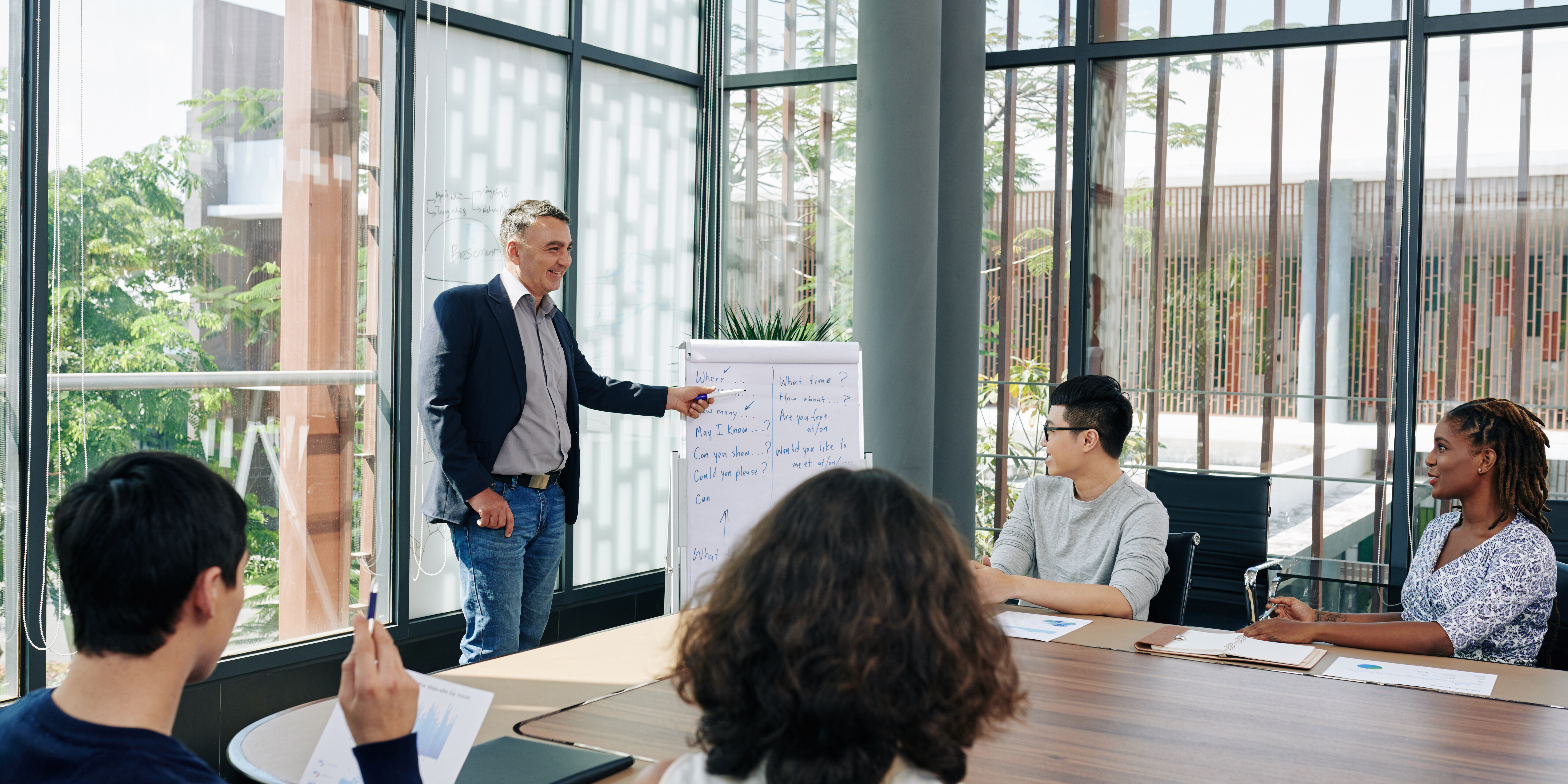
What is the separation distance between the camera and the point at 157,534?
1.14 meters

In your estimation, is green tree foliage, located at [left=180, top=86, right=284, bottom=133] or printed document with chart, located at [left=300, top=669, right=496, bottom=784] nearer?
printed document with chart, located at [left=300, top=669, right=496, bottom=784]

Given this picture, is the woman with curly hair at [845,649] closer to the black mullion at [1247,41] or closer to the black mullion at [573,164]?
the black mullion at [573,164]

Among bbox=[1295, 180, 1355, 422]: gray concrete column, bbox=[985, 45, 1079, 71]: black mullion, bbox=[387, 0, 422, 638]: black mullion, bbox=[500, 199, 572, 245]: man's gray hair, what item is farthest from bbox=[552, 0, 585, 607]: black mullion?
bbox=[1295, 180, 1355, 422]: gray concrete column

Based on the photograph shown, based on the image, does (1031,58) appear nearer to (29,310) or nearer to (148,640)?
(29,310)

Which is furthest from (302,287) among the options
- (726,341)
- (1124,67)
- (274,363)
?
(1124,67)

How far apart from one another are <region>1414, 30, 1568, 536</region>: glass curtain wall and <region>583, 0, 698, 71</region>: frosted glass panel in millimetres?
3084

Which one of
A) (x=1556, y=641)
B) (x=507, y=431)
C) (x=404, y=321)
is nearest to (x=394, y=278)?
(x=404, y=321)

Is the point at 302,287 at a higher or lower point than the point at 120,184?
lower

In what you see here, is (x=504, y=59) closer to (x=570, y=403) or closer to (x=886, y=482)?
(x=570, y=403)

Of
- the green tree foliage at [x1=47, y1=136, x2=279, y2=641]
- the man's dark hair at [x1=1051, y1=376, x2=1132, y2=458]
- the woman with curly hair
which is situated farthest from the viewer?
the green tree foliage at [x1=47, y1=136, x2=279, y2=641]

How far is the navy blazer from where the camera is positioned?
3.25 metres

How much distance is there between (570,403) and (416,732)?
2199 mm

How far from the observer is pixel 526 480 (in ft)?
11.2

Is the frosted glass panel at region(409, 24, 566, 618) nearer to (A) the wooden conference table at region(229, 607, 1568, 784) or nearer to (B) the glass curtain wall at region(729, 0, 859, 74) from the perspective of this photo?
(B) the glass curtain wall at region(729, 0, 859, 74)
